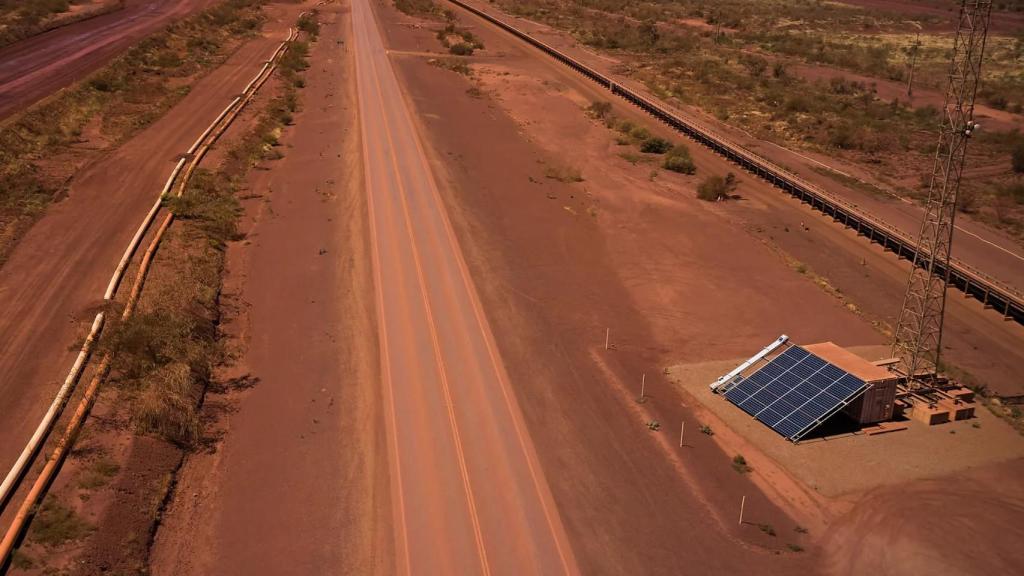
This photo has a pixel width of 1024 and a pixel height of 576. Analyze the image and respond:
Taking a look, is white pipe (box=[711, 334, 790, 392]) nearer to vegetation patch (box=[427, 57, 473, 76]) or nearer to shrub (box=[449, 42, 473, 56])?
vegetation patch (box=[427, 57, 473, 76])

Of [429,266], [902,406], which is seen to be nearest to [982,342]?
[902,406]

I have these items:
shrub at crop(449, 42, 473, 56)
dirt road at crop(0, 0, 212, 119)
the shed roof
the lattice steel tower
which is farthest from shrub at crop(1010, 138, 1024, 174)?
dirt road at crop(0, 0, 212, 119)

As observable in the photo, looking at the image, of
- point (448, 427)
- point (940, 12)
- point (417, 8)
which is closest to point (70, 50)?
point (417, 8)

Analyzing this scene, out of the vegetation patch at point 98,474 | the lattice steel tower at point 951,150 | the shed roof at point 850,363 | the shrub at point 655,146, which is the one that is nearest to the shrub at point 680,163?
the shrub at point 655,146

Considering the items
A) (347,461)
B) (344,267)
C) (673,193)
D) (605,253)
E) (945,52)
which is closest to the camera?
(347,461)

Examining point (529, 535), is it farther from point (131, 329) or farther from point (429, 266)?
point (429, 266)

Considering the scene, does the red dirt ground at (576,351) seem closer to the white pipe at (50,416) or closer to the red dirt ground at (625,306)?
the red dirt ground at (625,306)

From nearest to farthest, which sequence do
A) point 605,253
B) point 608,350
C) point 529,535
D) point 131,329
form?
point 529,535, point 131,329, point 608,350, point 605,253
